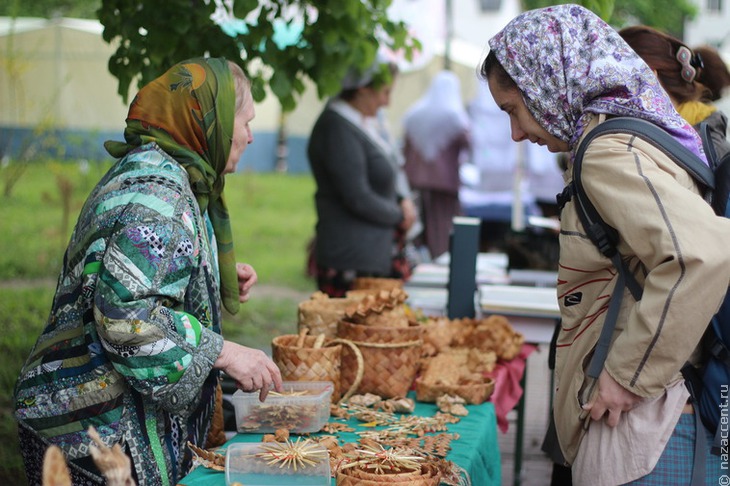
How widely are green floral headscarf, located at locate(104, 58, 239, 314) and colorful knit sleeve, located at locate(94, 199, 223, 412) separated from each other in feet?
0.62

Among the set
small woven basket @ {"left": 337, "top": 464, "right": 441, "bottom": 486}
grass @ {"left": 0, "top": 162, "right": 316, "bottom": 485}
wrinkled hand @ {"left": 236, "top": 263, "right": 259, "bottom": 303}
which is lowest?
grass @ {"left": 0, "top": 162, "right": 316, "bottom": 485}

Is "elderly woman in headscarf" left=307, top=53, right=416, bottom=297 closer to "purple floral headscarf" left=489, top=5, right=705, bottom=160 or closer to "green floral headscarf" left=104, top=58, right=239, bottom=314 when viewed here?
"green floral headscarf" left=104, top=58, right=239, bottom=314

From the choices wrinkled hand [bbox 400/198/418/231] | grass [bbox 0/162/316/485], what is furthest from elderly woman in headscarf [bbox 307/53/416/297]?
grass [bbox 0/162/316/485]

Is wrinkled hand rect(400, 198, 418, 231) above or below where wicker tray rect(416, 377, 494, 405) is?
below

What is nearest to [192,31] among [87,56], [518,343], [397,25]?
[397,25]

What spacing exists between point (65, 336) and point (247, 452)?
1.69ft

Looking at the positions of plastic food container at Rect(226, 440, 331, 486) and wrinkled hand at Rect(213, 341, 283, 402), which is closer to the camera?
plastic food container at Rect(226, 440, 331, 486)

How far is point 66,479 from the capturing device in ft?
4.14

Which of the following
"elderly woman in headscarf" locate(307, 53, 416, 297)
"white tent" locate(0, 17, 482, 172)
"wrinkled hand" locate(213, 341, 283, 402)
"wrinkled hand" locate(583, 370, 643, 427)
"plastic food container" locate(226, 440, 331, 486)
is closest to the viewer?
"plastic food container" locate(226, 440, 331, 486)

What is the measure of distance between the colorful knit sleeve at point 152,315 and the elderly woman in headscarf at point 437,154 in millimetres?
6072

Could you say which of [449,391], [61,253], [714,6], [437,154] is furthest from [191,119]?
[714,6]

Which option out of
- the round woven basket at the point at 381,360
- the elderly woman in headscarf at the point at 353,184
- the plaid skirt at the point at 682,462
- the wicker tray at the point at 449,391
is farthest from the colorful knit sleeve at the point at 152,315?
the elderly woman in headscarf at the point at 353,184

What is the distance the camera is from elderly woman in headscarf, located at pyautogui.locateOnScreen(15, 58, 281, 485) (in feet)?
6.09

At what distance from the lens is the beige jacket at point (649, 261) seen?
68.5 inches
